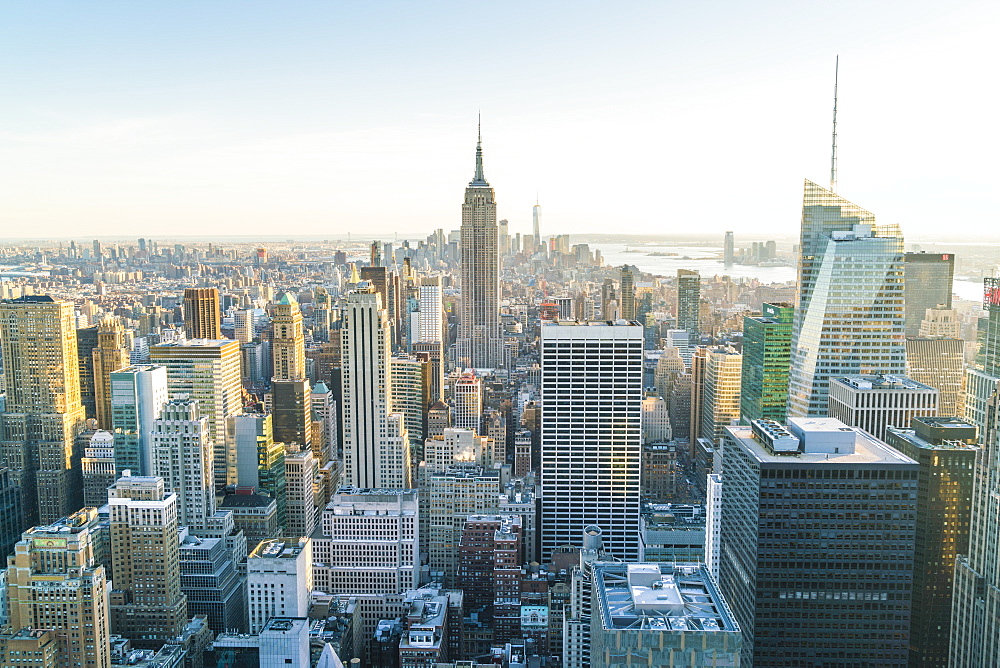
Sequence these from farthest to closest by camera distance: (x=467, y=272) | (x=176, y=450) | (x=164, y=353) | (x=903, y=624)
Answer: (x=467, y=272) < (x=164, y=353) < (x=176, y=450) < (x=903, y=624)

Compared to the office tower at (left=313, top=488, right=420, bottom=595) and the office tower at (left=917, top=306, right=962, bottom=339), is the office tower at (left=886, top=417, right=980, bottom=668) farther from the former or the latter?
the office tower at (left=313, top=488, right=420, bottom=595)

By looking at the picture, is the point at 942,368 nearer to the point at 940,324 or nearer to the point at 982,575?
the point at 940,324

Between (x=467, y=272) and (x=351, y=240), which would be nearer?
(x=351, y=240)

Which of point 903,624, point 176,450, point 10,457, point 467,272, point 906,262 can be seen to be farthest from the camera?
point 467,272

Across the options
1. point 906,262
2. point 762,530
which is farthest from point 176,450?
point 906,262

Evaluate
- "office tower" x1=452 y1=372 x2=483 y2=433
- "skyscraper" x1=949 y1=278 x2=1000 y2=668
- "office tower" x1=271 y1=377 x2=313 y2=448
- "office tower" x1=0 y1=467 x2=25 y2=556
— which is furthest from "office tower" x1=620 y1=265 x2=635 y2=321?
"office tower" x1=0 y1=467 x2=25 y2=556

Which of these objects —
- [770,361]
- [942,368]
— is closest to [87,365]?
[770,361]

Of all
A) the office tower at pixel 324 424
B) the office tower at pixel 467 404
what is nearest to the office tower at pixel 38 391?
the office tower at pixel 324 424

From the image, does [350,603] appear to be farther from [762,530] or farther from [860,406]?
[860,406]
